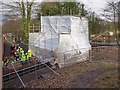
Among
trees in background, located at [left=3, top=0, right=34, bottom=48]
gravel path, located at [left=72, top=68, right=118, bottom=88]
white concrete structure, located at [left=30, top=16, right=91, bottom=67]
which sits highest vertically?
trees in background, located at [left=3, top=0, right=34, bottom=48]

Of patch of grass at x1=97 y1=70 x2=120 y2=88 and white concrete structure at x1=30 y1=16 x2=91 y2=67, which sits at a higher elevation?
white concrete structure at x1=30 y1=16 x2=91 y2=67

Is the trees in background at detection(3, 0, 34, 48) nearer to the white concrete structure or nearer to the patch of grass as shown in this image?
the white concrete structure

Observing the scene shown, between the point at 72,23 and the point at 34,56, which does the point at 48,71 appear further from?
the point at 72,23

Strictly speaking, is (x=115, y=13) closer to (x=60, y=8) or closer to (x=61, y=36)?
(x=61, y=36)

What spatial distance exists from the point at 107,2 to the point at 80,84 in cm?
202

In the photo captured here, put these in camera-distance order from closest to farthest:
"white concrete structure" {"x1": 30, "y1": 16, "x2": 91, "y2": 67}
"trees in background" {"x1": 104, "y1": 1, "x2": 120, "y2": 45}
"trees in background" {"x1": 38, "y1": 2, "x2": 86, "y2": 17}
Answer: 1. "trees in background" {"x1": 104, "y1": 1, "x2": 120, "y2": 45}
2. "white concrete structure" {"x1": 30, "y1": 16, "x2": 91, "y2": 67}
3. "trees in background" {"x1": 38, "y1": 2, "x2": 86, "y2": 17}

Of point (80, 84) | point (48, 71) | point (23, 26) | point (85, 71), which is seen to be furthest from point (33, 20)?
point (80, 84)

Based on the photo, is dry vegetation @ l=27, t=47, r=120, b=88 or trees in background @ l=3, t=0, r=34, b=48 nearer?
dry vegetation @ l=27, t=47, r=120, b=88

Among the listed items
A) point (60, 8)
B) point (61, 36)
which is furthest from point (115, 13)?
point (60, 8)

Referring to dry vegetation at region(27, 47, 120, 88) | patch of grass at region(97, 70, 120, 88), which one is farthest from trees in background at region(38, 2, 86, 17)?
patch of grass at region(97, 70, 120, 88)

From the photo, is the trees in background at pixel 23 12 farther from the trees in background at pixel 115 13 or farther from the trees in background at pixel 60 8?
the trees in background at pixel 115 13

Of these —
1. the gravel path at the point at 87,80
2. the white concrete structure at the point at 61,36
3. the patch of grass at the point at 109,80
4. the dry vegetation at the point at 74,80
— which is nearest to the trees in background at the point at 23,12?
the white concrete structure at the point at 61,36

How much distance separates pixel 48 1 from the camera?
16.3 ft

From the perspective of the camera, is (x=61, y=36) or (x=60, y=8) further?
(x=60, y=8)
